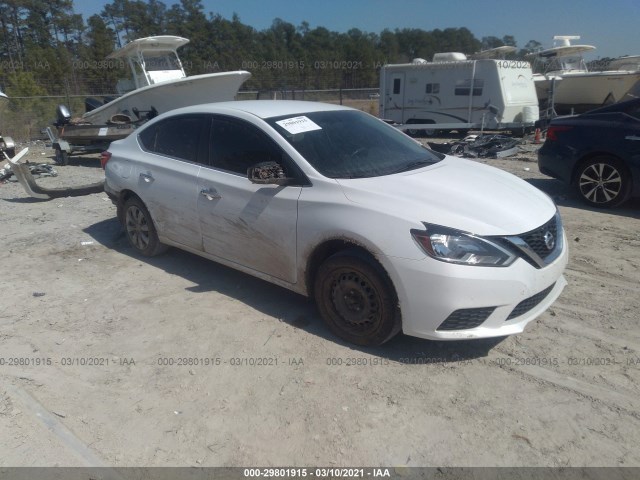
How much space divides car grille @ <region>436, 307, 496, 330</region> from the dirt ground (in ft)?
1.11

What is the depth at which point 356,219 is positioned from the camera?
3.48 m

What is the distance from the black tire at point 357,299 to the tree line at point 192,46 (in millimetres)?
34757

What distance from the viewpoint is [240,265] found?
4.45m

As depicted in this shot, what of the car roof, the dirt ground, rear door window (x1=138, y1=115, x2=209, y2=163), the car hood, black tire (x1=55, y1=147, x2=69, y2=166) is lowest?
black tire (x1=55, y1=147, x2=69, y2=166)

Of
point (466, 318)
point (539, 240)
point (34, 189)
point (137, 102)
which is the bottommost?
point (34, 189)

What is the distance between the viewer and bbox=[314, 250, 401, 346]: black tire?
3.43 m

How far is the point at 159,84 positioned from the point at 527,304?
1143 centimetres

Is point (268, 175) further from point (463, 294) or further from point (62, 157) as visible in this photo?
point (62, 157)

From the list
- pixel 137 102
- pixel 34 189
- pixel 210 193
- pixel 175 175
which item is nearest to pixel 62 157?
pixel 137 102

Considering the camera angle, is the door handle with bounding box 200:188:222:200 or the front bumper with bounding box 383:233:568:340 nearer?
the front bumper with bounding box 383:233:568:340

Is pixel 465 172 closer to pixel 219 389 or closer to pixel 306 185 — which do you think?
pixel 306 185

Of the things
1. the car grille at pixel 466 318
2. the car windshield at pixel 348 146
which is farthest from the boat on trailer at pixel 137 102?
the car grille at pixel 466 318

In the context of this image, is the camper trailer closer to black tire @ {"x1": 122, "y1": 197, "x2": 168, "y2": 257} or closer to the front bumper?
black tire @ {"x1": 122, "y1": 197, "x2": 168, "y2": 257}

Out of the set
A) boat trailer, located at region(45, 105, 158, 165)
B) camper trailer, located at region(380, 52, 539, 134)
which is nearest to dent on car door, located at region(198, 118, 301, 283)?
boat trailer, located at region(45, 105, 158, 165)
